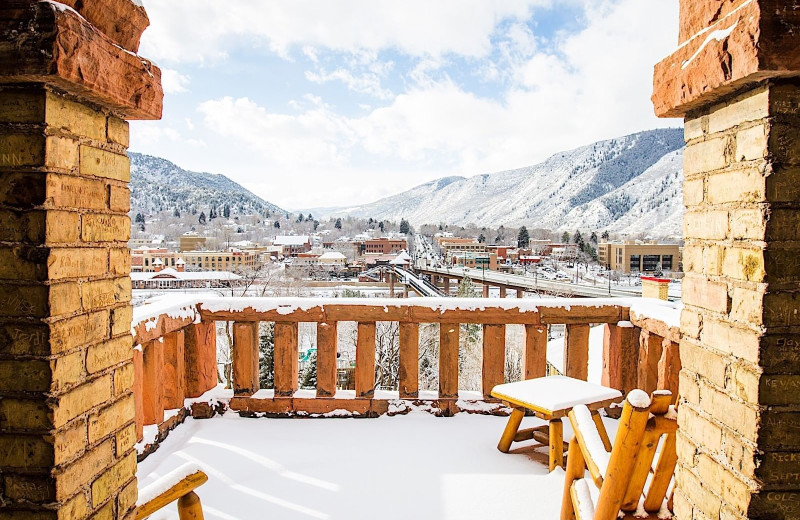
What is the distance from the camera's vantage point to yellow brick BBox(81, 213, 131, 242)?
4.89ft

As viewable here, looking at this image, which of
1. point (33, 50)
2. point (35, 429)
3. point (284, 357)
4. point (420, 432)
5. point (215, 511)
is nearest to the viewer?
point (33, 50)

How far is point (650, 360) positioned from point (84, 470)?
364 centimetres

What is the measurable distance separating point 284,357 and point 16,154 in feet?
8.81

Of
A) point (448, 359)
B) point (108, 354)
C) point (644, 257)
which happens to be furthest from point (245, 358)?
point (644, 257)

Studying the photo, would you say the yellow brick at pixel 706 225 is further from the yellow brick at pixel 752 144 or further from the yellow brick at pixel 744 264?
the yellow brick at pixel 752 144

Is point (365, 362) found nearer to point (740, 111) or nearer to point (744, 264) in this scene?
point (744, 264)

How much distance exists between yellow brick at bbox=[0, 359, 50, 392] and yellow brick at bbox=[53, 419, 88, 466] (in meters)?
0.15

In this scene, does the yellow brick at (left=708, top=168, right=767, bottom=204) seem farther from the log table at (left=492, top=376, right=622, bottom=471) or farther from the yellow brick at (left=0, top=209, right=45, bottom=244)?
the yellow brick at (left=0, top=209, right=45, bottom=244)

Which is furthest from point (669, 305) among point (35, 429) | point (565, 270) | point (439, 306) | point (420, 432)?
point (565, 270)

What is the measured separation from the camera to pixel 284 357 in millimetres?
3775

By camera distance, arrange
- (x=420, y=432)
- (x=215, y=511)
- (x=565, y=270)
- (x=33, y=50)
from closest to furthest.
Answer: (x=33, y=50) < (x=215, y=511) < (x=420, y=432) < (x=565, y=270)

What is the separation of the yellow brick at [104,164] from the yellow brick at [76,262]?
0.25 meters

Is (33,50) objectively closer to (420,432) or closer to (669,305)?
(420,432)

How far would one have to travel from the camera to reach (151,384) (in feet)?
10.5
